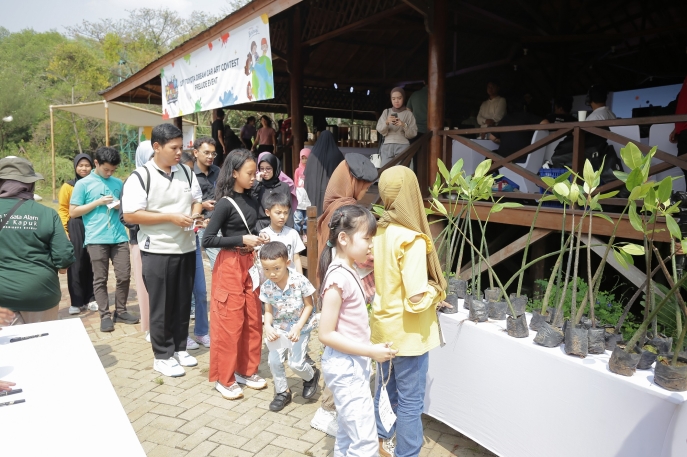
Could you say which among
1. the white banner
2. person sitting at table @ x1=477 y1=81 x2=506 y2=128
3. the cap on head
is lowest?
the cap on head

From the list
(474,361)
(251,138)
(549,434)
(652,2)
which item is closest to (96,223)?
(474,361)

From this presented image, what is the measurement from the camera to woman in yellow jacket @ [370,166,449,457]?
2.29 metres

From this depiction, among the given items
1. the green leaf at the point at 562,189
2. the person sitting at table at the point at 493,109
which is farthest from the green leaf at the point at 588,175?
the person sitting at table at the point at 493,109

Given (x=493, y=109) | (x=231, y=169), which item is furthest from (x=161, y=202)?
(x=493, y=109)

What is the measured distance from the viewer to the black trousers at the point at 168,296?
3.79m

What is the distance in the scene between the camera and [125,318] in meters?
5.61

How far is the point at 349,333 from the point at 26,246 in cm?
229

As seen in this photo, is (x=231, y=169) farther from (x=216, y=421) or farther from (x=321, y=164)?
(x=321, y=164)

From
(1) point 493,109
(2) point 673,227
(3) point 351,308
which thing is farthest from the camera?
(1) point 493,109

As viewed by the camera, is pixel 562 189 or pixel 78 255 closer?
pixel 562 189

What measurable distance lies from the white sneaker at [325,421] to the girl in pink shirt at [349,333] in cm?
81

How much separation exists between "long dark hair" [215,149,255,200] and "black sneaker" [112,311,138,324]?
112 inches

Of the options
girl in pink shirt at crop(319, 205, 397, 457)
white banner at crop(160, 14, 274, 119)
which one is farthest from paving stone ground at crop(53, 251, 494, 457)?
white banner at crop(160, 14, 274, 119)

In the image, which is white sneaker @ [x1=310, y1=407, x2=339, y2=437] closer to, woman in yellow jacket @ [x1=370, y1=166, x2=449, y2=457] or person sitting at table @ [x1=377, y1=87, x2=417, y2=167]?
woman in yellow jacket @ [x1=370, y1=166, x2=449, y2=457]
